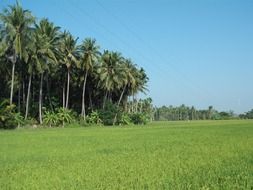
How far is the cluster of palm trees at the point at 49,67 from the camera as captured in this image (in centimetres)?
4638

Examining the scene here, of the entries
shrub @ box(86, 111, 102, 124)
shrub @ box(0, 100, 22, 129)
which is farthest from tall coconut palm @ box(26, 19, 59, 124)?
shrub @ box(86, 111, 102, 124)

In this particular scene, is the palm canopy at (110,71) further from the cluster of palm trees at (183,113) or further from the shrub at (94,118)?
the cluster of palm trees at (183,113)

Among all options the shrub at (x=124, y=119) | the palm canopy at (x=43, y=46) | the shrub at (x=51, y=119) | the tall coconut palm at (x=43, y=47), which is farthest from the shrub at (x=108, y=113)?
the palm canopy at (x=43, y=46)

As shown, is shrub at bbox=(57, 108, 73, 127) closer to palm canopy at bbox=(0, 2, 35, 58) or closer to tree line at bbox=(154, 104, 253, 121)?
palm canopy at bbox=(0, 2, 35, 58)

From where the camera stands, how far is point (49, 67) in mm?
55500

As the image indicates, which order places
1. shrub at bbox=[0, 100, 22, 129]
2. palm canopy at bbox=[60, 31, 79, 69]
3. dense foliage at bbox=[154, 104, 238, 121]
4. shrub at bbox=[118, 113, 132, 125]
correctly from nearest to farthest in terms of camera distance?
shrub at bbox=[0, 100, 22, 129], palm canopy at bbox=[60, 31, 79, 69], shrub at bbox=[118, 113, 132, 125], dense foliage at bbox=[154, 104, 238, 121]

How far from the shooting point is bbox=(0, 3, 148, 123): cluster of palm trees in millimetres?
46375

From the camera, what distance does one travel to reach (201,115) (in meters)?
167

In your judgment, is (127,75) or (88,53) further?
(127,75)

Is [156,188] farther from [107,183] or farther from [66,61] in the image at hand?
[66,61]

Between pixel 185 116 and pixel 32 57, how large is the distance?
4746 inches

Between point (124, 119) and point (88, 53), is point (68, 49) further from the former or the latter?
point (124, 119)

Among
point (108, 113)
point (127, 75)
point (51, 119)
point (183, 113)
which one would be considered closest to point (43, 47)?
point (51, 119)

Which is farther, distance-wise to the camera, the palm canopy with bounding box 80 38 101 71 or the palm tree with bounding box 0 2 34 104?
the palm canopy with bounding box 80 38 101 71
